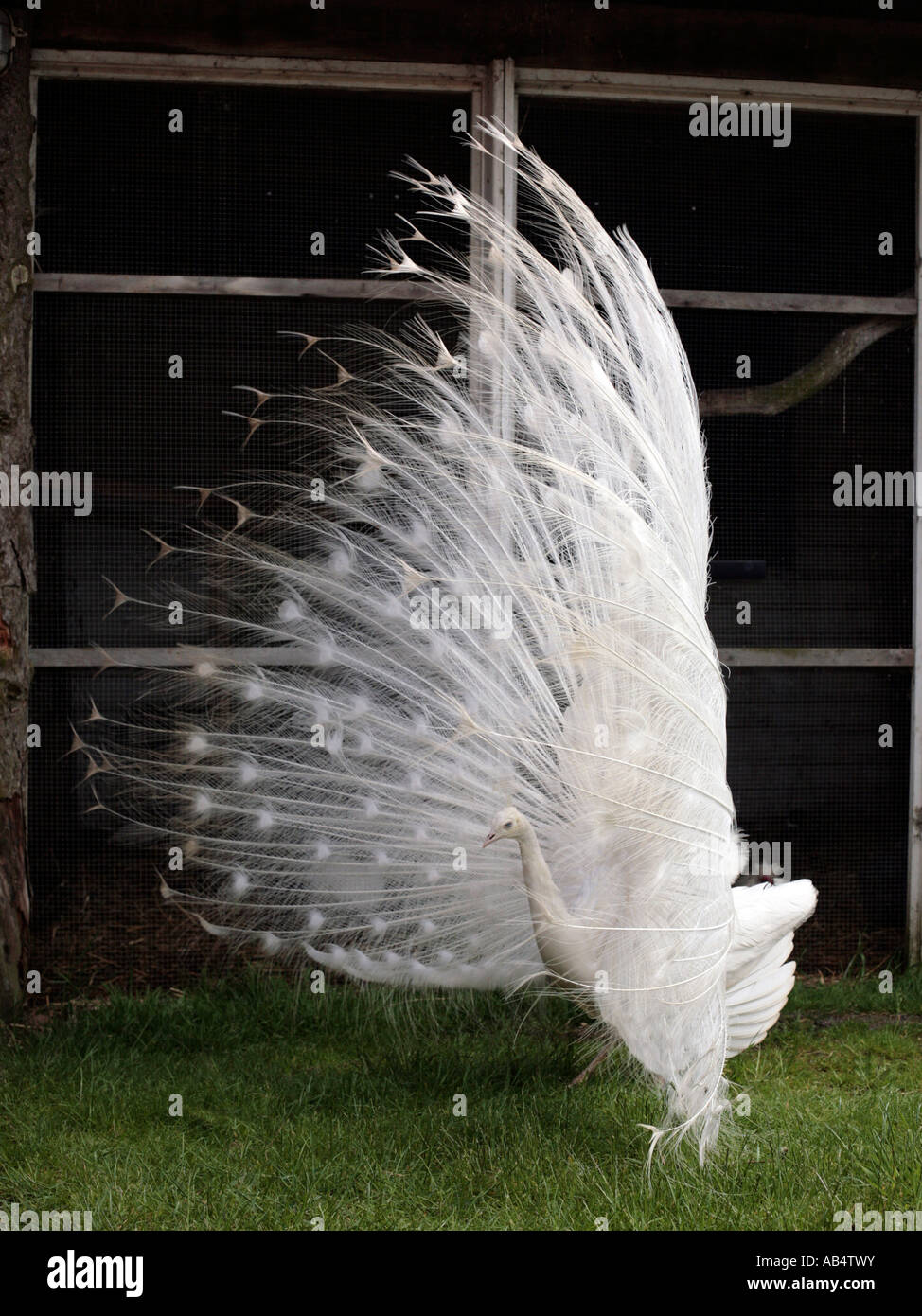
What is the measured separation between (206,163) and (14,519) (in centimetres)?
164

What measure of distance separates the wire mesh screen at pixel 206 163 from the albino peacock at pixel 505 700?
1.01 m

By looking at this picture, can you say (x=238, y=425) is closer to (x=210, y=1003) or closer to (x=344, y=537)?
(x=344, y=537)

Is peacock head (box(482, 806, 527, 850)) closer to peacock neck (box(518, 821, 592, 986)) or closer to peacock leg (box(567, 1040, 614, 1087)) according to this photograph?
peacock neck (box(518, 821, 592, 986))

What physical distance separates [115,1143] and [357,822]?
111 cm

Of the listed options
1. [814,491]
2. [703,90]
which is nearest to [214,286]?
[703,90]

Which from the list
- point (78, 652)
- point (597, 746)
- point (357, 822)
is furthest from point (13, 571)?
point (597, 746)

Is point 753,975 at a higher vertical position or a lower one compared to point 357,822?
lower

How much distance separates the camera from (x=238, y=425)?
520 centimetres

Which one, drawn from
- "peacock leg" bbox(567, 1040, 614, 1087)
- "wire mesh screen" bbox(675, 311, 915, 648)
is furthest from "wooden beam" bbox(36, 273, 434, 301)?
"peacock leg" bbox(567, 1040, 614, 1087)

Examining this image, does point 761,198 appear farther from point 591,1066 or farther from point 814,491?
point 591,1066

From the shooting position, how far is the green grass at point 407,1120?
9.96 ft

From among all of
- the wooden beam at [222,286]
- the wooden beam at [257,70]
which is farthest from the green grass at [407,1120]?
the wooden beam at [257,70]

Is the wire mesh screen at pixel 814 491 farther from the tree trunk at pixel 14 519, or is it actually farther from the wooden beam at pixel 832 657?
the tree trunk at pixel 14 519
